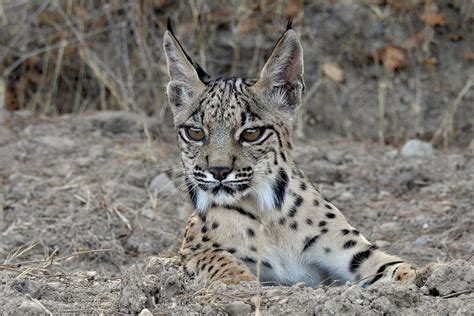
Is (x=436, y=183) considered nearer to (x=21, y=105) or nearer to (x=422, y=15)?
(x=422, y=15)

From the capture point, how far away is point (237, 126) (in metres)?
6.13

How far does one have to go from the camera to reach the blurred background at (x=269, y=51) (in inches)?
448

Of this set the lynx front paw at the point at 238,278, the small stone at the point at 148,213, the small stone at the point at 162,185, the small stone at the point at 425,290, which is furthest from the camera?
the small stone at the point at 162,185

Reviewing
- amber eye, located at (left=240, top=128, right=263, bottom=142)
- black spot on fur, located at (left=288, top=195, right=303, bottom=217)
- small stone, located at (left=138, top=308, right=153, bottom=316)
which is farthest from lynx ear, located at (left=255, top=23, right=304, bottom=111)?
small stone, located at (left=138, top=308, right=153, bottom=316)

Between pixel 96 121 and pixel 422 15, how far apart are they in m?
3.98

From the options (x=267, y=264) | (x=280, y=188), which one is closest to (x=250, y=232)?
(x=267, y=264)

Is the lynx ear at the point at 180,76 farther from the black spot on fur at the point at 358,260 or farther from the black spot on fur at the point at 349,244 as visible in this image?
the black spot on fur at the point at 358,260

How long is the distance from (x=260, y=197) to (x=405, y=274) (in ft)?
3.44

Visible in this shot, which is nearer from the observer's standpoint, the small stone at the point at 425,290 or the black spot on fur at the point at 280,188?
the small stone at the point at 425,290

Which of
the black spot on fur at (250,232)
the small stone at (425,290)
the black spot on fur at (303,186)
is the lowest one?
the black spot on fur at (250,232)

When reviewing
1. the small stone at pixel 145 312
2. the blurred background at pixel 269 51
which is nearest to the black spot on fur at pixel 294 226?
the small stone at pixel 145 312

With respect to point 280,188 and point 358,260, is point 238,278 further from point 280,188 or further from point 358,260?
point 358,260

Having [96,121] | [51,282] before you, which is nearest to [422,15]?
[96,121]

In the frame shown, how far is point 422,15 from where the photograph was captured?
1159 centimetres
